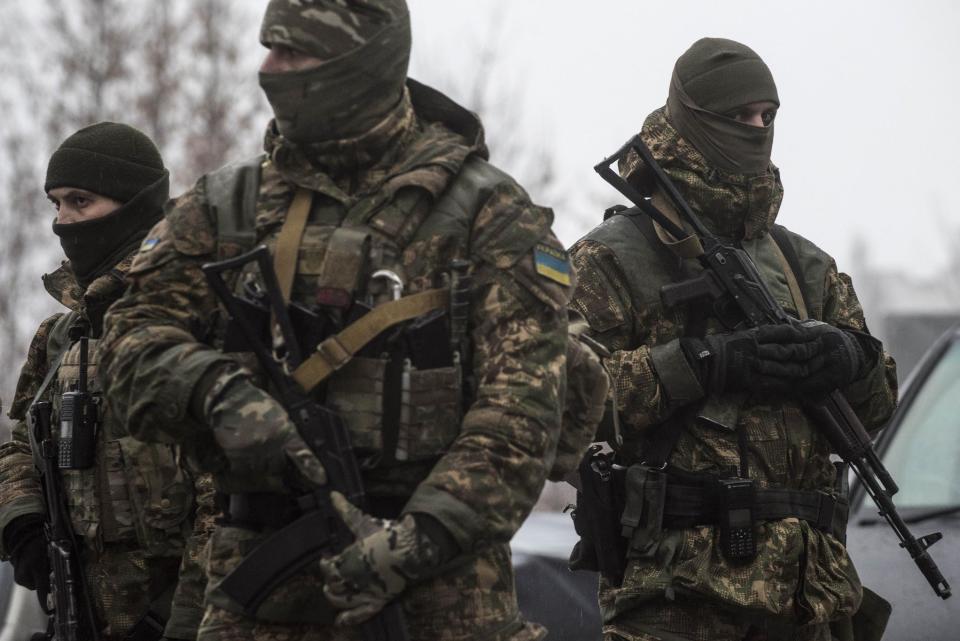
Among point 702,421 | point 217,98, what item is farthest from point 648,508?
point 217,98

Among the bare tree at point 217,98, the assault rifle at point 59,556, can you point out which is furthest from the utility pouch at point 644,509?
the bare tree at point 217,98

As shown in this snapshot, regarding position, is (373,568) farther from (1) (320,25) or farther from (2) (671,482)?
(2) (671,482)

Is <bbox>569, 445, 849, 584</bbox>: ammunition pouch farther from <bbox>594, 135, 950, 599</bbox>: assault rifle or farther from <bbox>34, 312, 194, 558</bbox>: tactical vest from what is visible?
<bbox>34, 312, 194, 558</bbox>: tactical vest

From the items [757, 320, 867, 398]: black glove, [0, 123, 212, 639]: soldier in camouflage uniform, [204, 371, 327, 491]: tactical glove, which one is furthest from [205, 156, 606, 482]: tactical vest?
[0, 123, 212, 639]: soldier in camouflage uniform

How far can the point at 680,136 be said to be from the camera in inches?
193

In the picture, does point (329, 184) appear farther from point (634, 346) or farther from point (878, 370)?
point (878, 370)

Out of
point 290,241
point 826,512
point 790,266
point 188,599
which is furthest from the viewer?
point 790,266

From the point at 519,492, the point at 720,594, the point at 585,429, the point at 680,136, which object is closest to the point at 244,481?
the point at 519,492

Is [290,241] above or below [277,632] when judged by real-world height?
above

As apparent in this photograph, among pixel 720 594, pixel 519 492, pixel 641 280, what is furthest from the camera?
pixel 641 280

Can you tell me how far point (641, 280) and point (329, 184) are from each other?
1.44m

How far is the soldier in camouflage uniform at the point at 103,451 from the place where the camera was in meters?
4.80

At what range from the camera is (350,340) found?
10.9 ft

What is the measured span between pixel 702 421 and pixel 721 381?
0.14 metres
